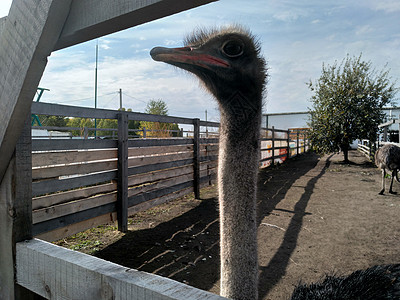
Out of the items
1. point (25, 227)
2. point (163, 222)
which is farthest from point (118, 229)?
point (25, 227)

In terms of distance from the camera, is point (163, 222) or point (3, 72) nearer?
point (3, 72)

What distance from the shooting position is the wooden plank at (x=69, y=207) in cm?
287

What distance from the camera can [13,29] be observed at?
0.94 meters

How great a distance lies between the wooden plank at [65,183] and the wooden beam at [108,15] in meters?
2.27

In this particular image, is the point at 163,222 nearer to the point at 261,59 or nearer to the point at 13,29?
the point at 261,59

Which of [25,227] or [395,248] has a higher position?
[25,227]

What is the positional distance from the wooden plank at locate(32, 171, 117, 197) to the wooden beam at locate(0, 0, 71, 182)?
200cm

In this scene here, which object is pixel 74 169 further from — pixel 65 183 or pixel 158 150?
pixel 158 150

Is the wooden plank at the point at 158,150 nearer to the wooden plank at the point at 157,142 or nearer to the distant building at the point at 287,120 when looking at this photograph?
the wooden plank at the point at 157,142

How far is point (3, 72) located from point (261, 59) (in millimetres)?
1142

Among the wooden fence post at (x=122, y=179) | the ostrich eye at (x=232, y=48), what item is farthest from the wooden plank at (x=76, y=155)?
the ostrich eye at (x=232, y=48)

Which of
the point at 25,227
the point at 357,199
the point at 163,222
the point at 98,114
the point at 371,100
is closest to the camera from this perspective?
the point at 25,227

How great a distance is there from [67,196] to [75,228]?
1.24ft

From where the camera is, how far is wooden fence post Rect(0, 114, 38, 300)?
3.73 feet
